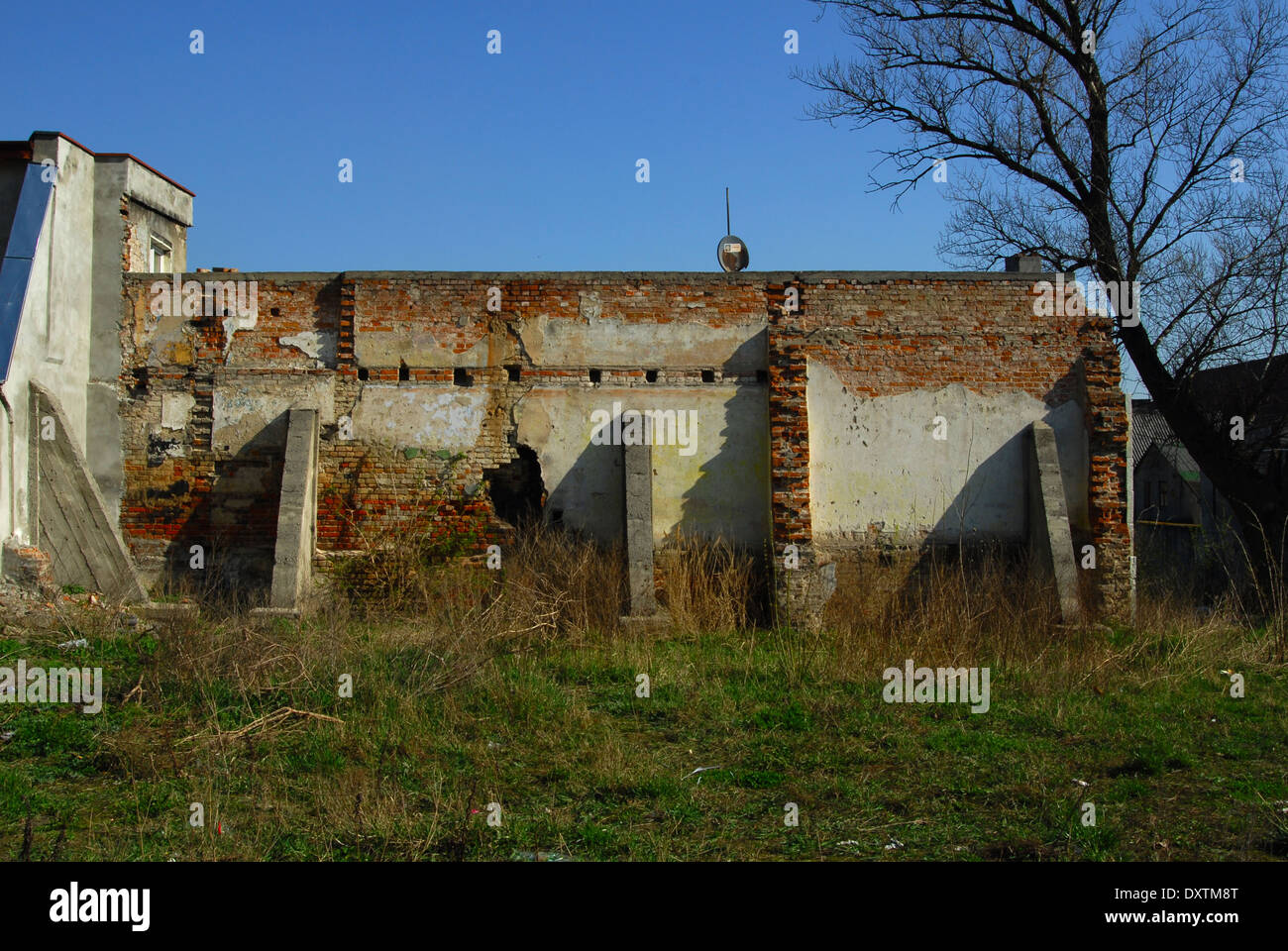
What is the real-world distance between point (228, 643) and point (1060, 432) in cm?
962

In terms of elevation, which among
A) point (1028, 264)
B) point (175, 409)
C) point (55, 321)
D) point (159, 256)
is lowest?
point (175, 409)

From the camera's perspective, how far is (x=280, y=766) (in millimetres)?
6129

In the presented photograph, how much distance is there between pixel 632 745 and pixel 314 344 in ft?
24.5

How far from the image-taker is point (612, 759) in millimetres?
6297

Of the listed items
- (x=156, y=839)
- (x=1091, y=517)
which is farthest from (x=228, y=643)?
(x=1091, y=517)

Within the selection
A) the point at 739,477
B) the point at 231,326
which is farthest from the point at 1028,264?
the point at 231,326

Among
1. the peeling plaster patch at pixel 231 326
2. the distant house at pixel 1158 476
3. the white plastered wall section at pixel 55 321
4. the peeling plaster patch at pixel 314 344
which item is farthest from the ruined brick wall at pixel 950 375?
the distant house at pixel 1158 476

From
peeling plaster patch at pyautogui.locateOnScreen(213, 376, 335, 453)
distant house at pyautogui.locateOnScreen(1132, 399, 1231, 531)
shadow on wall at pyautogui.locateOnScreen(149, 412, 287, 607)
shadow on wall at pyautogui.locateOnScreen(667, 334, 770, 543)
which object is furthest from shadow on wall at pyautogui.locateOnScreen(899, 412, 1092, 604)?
distant house at pyautogui.locateOnScreen(1132, 399, 1231, 531)

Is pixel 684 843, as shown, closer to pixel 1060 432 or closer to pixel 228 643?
pixel 228 643

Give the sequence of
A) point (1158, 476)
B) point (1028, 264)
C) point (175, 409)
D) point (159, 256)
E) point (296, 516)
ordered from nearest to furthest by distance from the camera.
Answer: point (296, 516), point (175, 409), point (1028, 264), point (159, 256), point (1158, 476)

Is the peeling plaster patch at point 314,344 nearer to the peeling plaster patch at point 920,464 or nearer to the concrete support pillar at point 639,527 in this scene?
the concrete support pillar at point 639,527

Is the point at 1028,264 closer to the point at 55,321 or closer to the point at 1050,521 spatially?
the point at 1050,521

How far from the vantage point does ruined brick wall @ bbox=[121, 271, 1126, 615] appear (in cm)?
1196

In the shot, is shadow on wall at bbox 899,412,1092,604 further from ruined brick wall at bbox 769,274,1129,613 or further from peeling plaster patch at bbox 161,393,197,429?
peeling plaster patch at bbox 161,393,197,429
